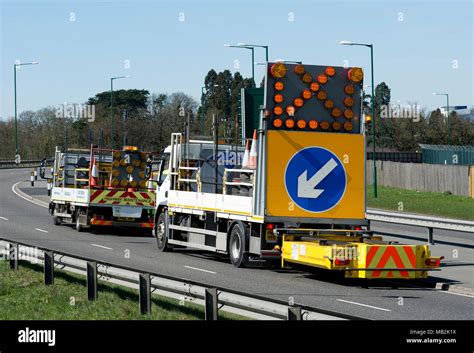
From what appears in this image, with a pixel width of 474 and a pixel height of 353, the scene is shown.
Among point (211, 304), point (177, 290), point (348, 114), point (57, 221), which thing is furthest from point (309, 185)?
point (57, 221)

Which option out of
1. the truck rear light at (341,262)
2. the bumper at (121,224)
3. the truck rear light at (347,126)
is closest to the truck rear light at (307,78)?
the truck rear light at (347,126)

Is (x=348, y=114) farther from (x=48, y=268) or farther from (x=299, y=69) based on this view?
(x=48, y=268)

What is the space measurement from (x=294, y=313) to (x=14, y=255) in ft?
35.5

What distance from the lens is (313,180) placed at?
20797 mm

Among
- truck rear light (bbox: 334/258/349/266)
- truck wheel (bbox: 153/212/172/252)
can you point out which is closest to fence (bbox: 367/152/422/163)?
truck wheel (bbox: 153/212/172/252)

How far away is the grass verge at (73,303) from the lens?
1409 centimetres

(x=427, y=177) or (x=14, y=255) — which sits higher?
(x=14, y=255)

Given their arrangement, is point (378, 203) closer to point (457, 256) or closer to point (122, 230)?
point (122, 230)

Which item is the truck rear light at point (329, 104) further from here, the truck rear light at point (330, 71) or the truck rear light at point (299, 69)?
the truck rear light at point (299, 69)

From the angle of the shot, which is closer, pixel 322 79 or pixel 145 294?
pixel 145 294

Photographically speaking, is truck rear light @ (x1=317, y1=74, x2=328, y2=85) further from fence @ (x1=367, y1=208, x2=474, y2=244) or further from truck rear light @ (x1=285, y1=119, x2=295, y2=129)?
fence @ (x1=367, y1=208, x2=474, y2=244)

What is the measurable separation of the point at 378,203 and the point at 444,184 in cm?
661

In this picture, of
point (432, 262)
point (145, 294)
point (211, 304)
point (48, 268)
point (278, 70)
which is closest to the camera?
point (211, 304)
